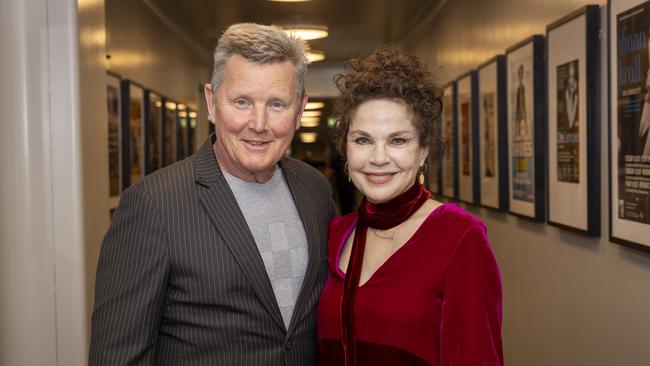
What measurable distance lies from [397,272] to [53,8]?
51.3 inches

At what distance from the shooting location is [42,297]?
223 cm

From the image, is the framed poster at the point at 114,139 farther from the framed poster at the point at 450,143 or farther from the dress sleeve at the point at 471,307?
the dress sleeve at the point at 471,307

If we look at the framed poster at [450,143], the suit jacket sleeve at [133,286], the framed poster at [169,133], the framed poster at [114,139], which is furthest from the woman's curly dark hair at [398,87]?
the framed poster at [169,133]

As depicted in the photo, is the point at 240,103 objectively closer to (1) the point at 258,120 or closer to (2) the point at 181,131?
(1) the point at 258,120

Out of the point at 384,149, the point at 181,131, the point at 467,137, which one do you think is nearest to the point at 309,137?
the point at 181,131

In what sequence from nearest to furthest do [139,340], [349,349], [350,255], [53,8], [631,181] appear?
[139,340] → [349,349] → [350,255] → [53,8] → [631,181]

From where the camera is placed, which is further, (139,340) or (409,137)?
(409,137)

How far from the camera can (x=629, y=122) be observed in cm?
257

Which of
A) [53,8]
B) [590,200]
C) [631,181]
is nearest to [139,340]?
[53,8]

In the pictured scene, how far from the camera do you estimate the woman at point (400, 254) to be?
5.66 ft

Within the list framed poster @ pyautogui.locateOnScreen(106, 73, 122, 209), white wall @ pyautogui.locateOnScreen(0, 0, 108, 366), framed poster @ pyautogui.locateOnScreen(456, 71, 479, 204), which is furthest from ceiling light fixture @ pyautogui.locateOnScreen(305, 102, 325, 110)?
white wall @ pyautogui.locateOnScreen(0, 0, 108, 366)

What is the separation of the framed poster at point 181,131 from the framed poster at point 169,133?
0.23m

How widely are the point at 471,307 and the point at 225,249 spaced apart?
61 cm

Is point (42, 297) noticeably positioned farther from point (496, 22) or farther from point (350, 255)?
point (496, 22)
